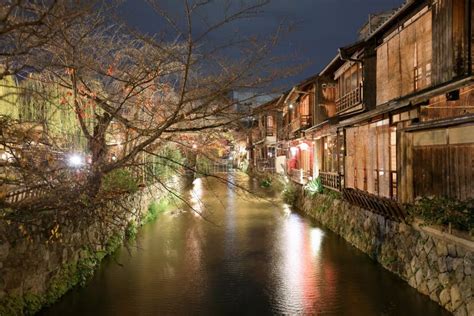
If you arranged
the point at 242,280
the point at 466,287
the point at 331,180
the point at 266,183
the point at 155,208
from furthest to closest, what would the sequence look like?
the point at 266,183 < the point at 155,208 < the point at 331,180 < the point at 242,280 < the point at 466,287

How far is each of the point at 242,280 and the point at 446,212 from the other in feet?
18.0


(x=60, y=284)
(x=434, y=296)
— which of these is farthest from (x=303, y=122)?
(x=60, y=284)

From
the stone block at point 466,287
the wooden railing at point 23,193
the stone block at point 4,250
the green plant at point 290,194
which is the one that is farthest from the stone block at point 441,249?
the green plant at point 290,194

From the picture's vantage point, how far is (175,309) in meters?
9.18

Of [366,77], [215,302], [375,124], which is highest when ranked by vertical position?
[366,77]

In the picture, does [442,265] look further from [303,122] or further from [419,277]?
[303,122]

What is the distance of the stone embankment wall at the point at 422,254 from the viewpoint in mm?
7988

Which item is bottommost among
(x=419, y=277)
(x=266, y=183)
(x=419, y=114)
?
(x=419, y=277)

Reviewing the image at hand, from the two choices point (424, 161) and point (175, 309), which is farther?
point (424, 161)

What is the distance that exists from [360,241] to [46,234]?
10.00m

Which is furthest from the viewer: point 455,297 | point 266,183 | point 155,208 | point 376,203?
point 266,183

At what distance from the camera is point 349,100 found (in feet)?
67.1

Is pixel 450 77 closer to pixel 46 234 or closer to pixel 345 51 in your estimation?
pixel 345 51

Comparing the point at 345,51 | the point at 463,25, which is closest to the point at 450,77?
the point at 463,25
